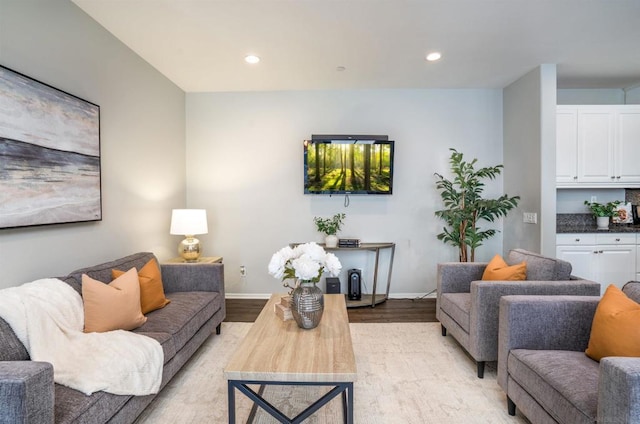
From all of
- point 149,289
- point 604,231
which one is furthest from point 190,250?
point 604,231

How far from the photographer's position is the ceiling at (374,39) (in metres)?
2.50

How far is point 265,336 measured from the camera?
1.92 metres

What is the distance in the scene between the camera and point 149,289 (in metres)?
2.52

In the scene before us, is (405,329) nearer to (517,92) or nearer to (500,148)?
(500,148)

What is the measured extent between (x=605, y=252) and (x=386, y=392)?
10.5 ft

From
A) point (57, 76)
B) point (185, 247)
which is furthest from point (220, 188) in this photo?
point (57, 76)

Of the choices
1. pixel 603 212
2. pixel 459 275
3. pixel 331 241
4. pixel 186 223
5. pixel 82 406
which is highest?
pixel 603 212

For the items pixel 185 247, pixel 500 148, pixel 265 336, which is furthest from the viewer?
pixel 500 148

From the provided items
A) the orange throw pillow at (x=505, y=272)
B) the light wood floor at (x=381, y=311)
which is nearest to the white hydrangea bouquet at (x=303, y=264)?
the orange throw pillow at (x=505, y=272)

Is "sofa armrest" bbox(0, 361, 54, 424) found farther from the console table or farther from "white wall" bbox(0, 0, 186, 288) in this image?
the console table

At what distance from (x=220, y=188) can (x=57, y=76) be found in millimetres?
2252

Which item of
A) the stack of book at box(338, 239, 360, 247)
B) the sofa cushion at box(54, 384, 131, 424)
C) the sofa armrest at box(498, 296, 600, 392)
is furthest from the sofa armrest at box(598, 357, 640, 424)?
the stack of book at box(338, 239, 360, 247)

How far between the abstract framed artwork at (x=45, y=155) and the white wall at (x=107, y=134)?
0.09 metres

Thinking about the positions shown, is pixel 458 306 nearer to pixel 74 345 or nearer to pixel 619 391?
pixel 619 391
